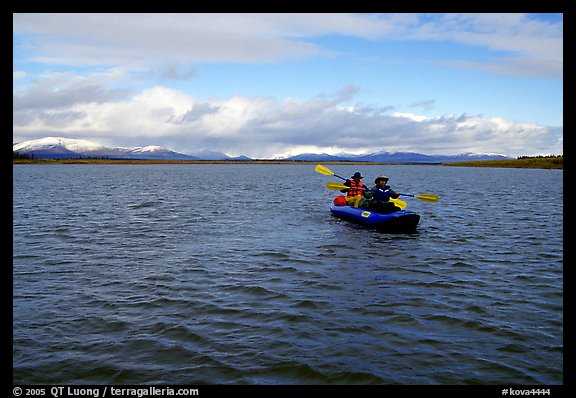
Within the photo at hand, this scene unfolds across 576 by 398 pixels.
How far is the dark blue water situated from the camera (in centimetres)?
750

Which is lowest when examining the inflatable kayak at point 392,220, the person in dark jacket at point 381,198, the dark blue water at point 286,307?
the dark blue water at point 286,307

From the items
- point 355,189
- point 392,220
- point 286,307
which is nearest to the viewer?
point 286,307

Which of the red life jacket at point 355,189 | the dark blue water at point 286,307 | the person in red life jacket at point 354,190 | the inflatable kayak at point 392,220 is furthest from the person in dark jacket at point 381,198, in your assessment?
the red life jacket at point 355,189

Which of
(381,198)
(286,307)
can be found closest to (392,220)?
(381,198)

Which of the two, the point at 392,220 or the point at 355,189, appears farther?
the point at 355,189

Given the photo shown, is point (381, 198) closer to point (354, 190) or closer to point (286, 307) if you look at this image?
point (354, 190)

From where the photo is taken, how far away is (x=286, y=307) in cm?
1041

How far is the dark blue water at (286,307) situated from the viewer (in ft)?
24.6

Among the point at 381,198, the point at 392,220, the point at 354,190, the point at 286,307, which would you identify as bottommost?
the point at 286,307

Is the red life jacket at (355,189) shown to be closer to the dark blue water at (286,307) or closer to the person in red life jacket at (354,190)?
the person in red life jacket at (354,190)

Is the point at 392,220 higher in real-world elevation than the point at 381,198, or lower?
lower

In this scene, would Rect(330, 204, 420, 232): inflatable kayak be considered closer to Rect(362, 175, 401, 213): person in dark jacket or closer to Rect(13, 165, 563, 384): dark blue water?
Rect(362, 175, 401, 213): person in dark jacket

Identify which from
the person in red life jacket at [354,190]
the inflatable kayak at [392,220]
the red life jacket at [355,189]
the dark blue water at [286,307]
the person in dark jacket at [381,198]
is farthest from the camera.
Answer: the red life jacket at [355,189]

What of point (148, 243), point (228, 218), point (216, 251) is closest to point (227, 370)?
point (216, 251)
